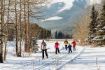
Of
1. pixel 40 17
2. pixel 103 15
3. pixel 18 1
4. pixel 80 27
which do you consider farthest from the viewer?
pixel 80 27

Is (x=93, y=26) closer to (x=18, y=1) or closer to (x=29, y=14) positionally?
(x=29, y=14)

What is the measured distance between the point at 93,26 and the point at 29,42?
4848cm

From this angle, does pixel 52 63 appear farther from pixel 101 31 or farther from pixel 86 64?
pixel 101 31

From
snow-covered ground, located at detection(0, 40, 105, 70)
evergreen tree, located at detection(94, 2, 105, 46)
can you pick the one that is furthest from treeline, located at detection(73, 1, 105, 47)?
snow-covered ground, located at detection(0, 40, 105, 70)

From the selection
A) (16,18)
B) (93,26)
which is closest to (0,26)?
(16,18)

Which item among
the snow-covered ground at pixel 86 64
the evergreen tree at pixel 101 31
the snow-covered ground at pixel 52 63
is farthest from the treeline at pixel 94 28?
the snow-covered ground at pixel 86 64

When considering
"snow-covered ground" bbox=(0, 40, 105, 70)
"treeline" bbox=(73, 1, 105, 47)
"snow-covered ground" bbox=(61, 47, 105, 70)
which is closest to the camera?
"snow-covered ground" bbox=(0, 40, 105, 70)

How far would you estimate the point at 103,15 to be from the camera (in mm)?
74562

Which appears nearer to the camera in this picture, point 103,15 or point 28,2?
point 28,2

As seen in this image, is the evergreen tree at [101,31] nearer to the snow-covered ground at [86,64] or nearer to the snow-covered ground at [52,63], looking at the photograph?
the snow-covered ground at [52,63]

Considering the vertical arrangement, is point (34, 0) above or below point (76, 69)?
above

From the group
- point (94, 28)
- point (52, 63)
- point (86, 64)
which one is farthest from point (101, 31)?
point (52, 63)

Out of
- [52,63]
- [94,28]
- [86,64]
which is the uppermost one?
[94,28]

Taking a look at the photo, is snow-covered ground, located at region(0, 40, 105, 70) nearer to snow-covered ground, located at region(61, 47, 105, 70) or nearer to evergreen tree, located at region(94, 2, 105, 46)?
snow-covered ground, located at region(61, 47, 105, 70)
